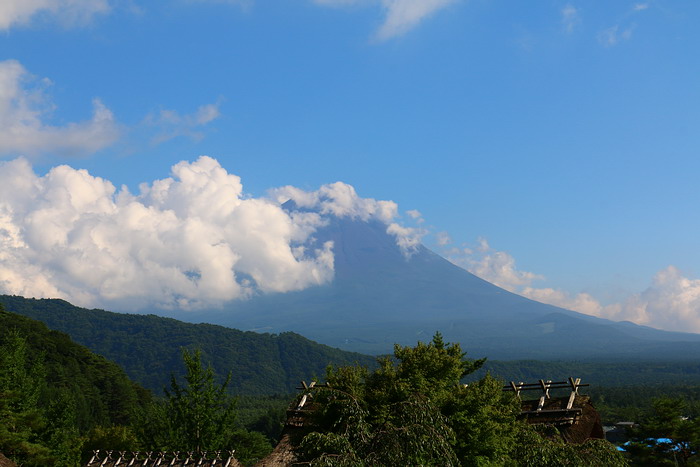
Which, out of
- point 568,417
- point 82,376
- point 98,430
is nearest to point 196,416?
point 568,417

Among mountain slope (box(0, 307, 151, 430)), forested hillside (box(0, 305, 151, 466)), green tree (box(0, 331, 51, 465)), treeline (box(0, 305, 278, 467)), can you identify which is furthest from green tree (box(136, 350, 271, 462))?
mountain slope (box(0, 307, 151, 430))

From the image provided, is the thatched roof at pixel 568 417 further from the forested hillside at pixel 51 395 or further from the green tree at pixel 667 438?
the forested hillside at pixel 51 395

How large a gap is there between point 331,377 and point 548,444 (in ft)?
18.3

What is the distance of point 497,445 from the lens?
41.0 feet

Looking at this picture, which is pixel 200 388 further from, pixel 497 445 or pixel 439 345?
pixel 497 445

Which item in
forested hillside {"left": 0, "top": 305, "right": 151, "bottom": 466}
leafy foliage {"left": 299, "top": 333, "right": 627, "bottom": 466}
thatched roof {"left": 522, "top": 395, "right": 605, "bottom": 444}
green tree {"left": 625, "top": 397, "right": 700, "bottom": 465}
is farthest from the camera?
forested hillside {"left": 0, "top": 305, "right": 151, "bottom": 466}

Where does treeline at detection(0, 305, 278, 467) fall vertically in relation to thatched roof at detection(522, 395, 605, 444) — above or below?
below

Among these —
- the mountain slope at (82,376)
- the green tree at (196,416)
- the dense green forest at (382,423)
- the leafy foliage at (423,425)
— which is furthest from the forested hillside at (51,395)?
the leafy foliage at (423,425)

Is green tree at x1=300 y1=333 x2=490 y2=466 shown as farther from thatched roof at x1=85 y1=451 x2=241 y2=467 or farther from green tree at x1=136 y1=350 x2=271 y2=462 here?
green tree at x1=136 y1=350 x2=271 y2=462

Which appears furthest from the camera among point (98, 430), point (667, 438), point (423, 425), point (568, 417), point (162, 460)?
point (98, 430)

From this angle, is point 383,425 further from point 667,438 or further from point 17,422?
point 17,422

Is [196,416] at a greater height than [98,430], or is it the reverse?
[196,416]

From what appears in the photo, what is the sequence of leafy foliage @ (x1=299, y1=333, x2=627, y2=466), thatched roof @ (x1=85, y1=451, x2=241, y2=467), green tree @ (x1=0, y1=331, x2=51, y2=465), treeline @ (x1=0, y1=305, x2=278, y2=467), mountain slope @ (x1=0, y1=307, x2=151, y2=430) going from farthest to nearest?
mountain slope @ (x1=0, y1=307, x2=151, y2=430)
treeline @ (x1=0, y1=305, x2=278, y2=467)
green tree @ (x1=0, y1=331, x2=51, y2=465)
thatched roof @ (x1=85, y1=451, x2=241, y2=467)
leafy foliage @ (x1=299, y1=333, x2=627, y2=466)

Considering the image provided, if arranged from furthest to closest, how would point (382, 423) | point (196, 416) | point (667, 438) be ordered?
point (667, 438)
point (196, 416)
point (382, 423)
